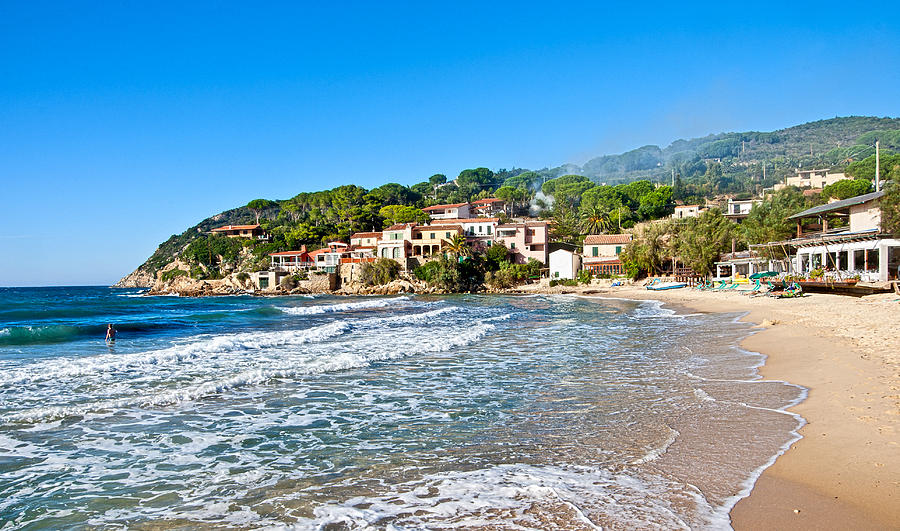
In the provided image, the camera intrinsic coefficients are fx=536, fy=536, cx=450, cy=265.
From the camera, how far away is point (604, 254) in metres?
64.4

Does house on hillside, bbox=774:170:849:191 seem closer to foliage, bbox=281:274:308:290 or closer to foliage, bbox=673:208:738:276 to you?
foliage, bbox=673:208:738:276

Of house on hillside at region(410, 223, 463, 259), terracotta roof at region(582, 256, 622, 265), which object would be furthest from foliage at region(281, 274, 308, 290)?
terracotta roof at region(582, 256, 622, 265)

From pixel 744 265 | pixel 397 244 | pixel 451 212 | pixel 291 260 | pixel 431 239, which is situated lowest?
pixel 744 265

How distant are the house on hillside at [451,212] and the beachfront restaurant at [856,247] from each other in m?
55.3

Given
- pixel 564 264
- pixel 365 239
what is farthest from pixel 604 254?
pixel 365 239

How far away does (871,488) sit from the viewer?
518 centimetres

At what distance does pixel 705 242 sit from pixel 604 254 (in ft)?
47.8

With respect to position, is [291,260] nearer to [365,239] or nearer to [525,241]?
[365,239]

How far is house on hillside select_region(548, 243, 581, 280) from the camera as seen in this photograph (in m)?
64.3

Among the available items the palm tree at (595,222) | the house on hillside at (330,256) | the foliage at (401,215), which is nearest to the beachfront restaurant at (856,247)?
the palm tree at (595,222)

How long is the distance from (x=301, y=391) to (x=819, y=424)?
30.3 feet

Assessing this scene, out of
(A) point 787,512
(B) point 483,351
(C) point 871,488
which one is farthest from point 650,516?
(B) point 483,351

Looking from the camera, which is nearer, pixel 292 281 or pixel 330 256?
pixel 292 281

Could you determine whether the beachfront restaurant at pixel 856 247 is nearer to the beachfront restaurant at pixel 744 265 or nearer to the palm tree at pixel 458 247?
the beachfront restaurant at pixel 744 265
